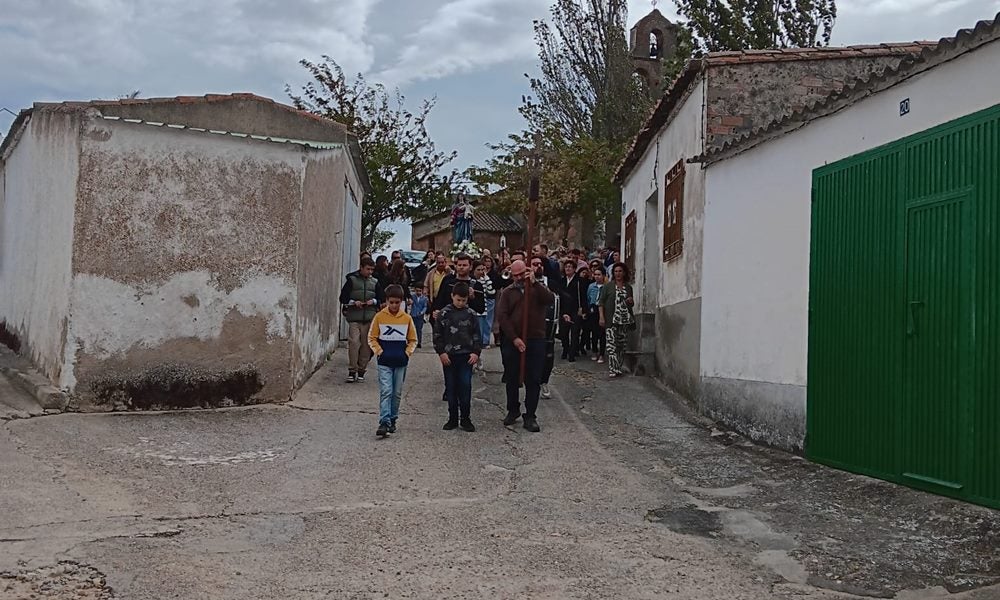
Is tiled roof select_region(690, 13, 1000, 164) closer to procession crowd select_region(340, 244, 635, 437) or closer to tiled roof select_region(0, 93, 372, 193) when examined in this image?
procession crowd select_region(340, 244, 635, 437)

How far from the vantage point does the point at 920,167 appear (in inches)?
255

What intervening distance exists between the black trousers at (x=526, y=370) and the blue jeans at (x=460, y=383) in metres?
0.49

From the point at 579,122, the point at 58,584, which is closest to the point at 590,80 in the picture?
the point at 579,122

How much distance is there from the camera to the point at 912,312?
6449mm

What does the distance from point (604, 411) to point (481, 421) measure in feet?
5.40

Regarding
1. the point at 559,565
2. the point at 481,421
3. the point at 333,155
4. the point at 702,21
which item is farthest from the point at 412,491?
the point at 702,21

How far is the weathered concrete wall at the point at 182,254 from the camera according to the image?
908 centimetres

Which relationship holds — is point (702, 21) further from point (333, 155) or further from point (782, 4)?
point (333, 155)

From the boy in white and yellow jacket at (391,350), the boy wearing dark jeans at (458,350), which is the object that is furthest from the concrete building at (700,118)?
the boy in white and yellow jacket at (391,350)

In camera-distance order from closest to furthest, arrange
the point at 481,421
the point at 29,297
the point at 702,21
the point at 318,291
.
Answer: the point at 481,421 < the point at 29,297 < the point at 318,291 < the point at 702,21

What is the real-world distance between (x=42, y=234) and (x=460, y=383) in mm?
4950

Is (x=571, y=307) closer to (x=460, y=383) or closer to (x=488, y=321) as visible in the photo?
(x=488, y=321)

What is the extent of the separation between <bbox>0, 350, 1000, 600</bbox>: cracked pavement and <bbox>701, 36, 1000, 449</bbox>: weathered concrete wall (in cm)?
56

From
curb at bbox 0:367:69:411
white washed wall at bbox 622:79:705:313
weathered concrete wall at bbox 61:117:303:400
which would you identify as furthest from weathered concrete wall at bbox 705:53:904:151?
curb at bbox 0:367:69:411
